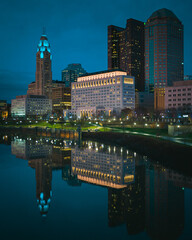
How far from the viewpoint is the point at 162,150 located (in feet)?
122

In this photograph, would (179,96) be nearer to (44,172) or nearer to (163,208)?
(44,172)

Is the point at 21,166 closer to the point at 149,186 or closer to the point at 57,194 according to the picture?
the point at 57,194

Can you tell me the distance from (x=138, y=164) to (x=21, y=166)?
15.7m

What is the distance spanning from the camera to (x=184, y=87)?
162 m

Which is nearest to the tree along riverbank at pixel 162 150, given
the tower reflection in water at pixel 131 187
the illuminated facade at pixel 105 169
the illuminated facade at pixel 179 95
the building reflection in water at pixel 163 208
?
the tower reflection in water at pixel 131 187

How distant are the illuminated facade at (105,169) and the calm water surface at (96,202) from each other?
0.32 ft

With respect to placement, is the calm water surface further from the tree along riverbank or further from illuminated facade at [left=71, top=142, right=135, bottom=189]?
the tree along riverbank

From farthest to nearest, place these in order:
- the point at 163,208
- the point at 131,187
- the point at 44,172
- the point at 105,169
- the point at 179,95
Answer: the point at 179,95, the point at 105,169, the point at 44,172, the point at 131,187, the point at 163,208

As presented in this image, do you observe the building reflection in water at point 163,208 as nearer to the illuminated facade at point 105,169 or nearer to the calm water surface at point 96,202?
the calm water surface at point 96,202

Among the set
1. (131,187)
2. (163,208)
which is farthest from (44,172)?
(163,208)

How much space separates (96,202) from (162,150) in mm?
19659

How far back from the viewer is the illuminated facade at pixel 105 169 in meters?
25.9

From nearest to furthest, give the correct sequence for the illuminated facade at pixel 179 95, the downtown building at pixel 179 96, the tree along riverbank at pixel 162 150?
the tree along riverbank at pixel 162 150 → the downtown building at pixel 179 96 → the illuminated facade at pixel 179 95

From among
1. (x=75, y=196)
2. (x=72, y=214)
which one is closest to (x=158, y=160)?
(x=75, y=196)
